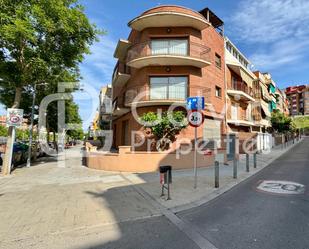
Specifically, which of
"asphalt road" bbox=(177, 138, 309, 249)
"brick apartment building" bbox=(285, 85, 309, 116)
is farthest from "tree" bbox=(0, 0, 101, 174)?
"brick apartment building" bbox=(285, 85, 309, 116)

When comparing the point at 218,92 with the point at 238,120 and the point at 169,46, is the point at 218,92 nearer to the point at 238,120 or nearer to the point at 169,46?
the point at 238,120

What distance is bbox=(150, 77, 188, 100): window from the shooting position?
1702cm

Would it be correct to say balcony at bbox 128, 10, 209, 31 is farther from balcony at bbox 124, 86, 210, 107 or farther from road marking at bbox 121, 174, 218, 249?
road marking at bbox 121, 174, 218, 249

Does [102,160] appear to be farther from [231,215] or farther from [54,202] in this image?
[231,215]

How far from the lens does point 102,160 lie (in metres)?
13.7

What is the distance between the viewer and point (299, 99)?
120m

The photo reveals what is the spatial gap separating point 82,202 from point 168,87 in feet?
38.5

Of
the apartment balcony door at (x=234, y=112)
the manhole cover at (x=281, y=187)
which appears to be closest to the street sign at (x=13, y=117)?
the manhole cover at (x=281, y=187)

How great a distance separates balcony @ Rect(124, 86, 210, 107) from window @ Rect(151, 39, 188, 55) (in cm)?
269

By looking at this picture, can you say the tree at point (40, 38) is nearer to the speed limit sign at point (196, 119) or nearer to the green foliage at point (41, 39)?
the green foliage at point (41, 39)

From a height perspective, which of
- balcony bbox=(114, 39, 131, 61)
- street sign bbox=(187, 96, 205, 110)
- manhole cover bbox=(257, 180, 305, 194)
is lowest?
manhole cover bbox=(257, 180, 305, 194)

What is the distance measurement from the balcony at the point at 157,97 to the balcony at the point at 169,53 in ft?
5.94

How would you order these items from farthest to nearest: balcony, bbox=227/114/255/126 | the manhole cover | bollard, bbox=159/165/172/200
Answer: balcony, bbox=227/114/255/126, the manhole cover, bollard, bbox=159/165/172/200

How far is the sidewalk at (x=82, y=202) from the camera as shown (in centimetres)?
492
